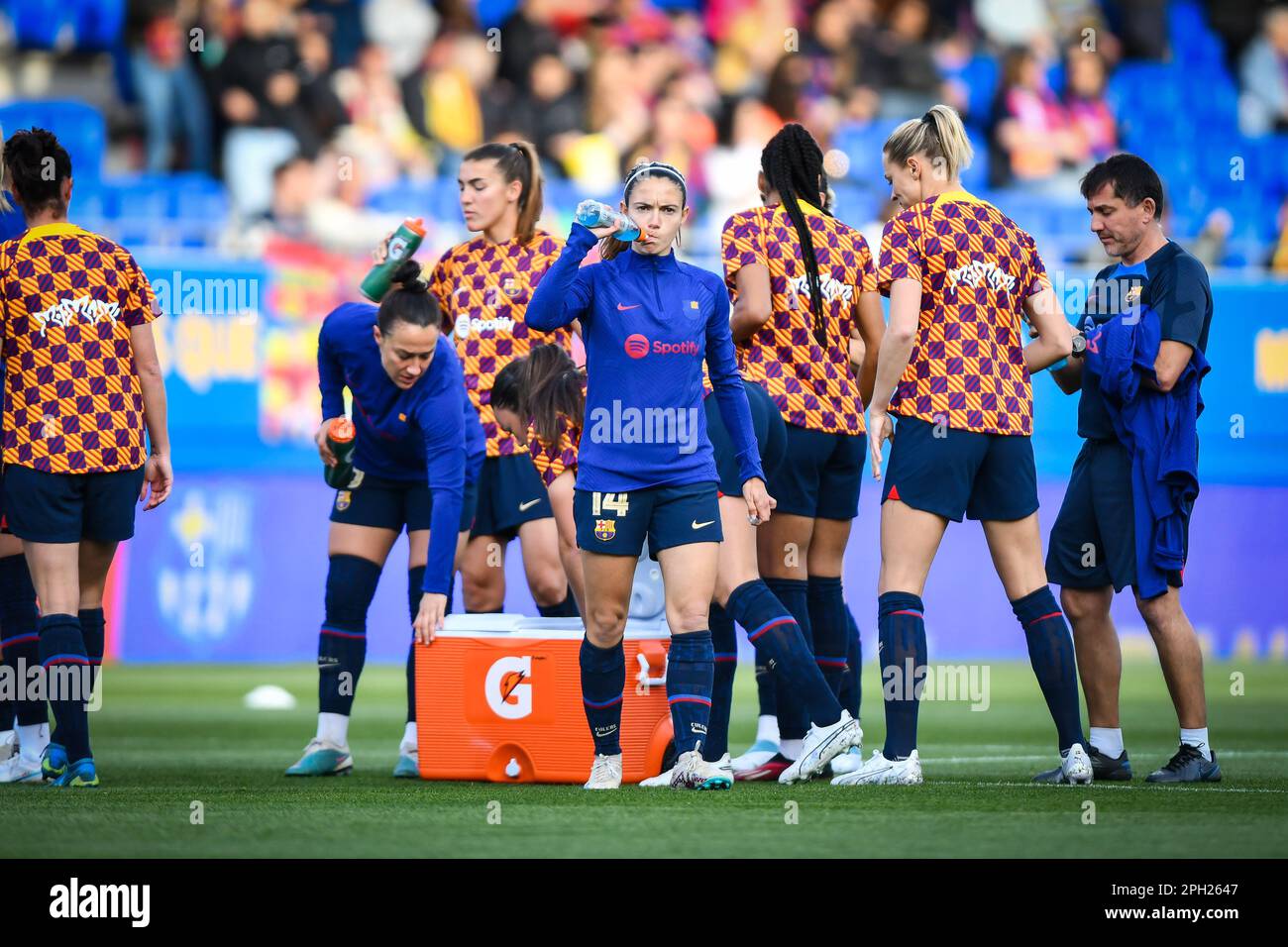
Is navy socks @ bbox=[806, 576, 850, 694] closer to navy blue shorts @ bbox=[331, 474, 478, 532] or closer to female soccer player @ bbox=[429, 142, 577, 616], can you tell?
female soccer player @ bbox=[429, 142, 577, 616]

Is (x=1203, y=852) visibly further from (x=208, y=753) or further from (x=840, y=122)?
(x=840, y=122)

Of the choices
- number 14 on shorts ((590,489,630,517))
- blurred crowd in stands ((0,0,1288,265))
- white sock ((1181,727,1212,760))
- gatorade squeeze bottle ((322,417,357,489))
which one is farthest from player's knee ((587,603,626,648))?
blurred crowd in stands ((0,0,1288,265))

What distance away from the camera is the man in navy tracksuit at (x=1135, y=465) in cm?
638

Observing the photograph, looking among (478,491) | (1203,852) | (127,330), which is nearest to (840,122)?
(478,491)

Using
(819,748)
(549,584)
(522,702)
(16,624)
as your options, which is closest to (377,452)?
Result: (549,584)

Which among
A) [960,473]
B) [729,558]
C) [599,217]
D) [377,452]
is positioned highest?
[599,217]

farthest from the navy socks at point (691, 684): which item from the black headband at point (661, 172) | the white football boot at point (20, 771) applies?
the white football boot at point (20, 771)

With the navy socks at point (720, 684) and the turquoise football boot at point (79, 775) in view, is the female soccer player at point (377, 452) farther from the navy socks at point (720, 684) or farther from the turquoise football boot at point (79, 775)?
the navy socks at point (720, 684)

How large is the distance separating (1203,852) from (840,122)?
44.6ft

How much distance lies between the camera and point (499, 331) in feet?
24.7

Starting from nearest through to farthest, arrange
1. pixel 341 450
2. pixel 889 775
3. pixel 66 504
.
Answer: pixel 889 775, pixel 66 504, pixel 341 450

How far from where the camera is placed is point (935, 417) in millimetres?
6012

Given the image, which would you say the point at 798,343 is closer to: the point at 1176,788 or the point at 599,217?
the point at 599,217

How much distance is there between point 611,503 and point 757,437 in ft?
2.71
